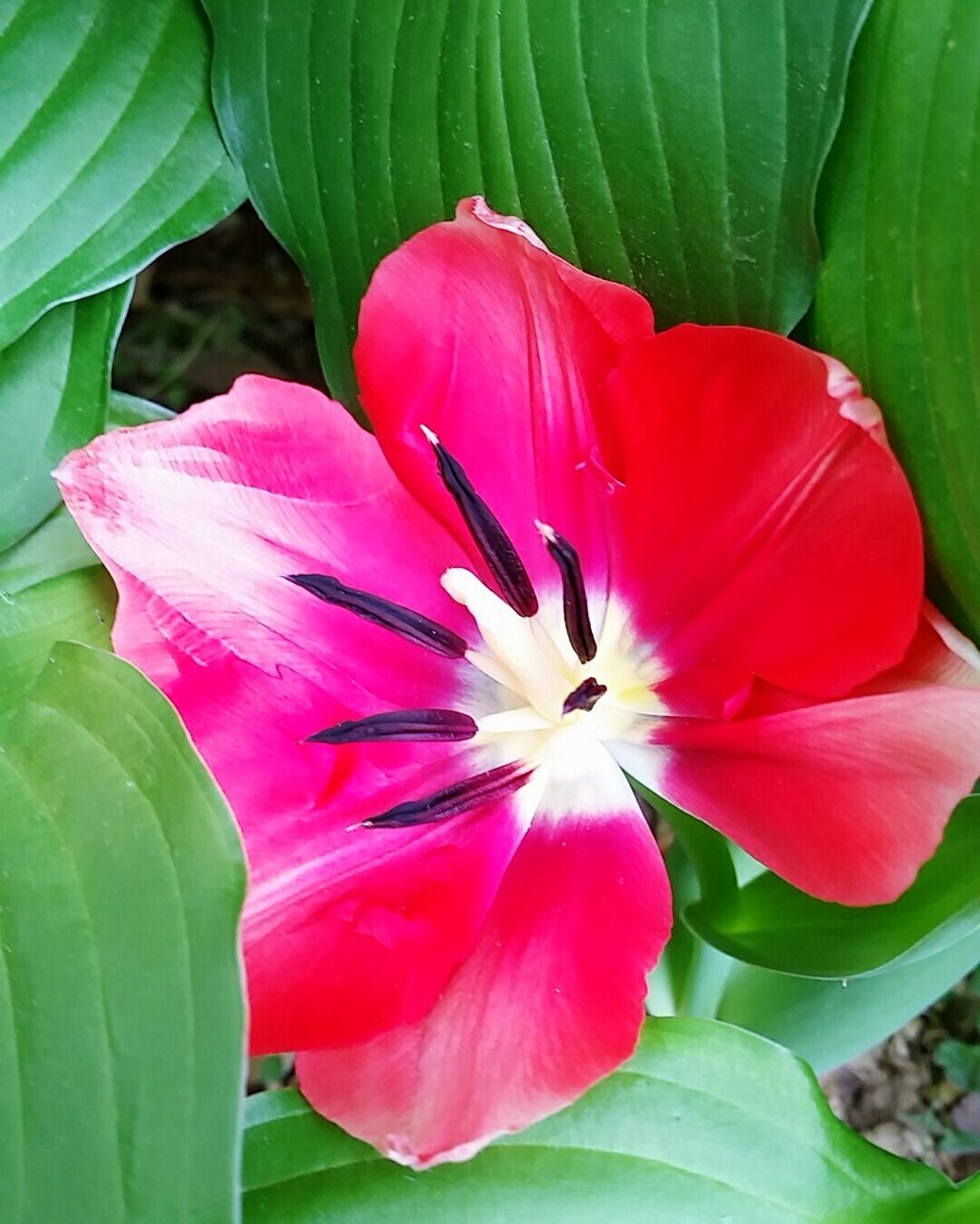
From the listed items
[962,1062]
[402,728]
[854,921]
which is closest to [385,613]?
[402,728]

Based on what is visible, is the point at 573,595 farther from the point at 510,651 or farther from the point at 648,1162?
the point at 648,1162

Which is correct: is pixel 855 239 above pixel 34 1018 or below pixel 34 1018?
above

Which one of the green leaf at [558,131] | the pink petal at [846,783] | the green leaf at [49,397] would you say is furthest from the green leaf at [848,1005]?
the green leaf at [49,397]

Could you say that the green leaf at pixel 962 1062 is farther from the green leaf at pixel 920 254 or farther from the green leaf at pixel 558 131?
the green leaf at pixel 558 131

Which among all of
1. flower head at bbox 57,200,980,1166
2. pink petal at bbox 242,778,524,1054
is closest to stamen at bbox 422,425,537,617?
flower head at bbox 57,200,980,1166

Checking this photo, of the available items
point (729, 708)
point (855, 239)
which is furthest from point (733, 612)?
point (855, 239)

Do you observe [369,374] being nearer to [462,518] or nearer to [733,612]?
[462,518]
